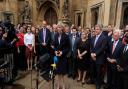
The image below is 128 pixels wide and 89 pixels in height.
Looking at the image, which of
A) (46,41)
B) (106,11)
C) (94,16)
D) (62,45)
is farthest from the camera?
(94,16)

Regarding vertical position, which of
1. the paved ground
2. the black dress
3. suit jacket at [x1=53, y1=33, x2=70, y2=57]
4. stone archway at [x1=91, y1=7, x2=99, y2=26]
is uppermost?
stone archway at [x1=91, y1=7, x2=99, y2=26]

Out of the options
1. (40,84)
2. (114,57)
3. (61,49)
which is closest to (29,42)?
(40,84)

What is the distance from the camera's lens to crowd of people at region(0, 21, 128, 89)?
21.6ft

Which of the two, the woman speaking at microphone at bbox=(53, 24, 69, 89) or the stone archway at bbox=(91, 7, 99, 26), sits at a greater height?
the stone archway at bbox=(91, 7, 99, 26)

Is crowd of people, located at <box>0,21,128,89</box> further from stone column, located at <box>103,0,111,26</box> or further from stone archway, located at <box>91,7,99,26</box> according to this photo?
stone archway, located at <box>91,7,99,26</box>

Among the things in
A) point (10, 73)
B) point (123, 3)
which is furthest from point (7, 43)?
point (123, 3)

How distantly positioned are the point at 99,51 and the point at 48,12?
15370mm

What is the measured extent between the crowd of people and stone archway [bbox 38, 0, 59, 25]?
38.2ft

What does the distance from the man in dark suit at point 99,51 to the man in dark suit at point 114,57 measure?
230 mm

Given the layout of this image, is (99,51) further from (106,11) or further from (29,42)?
(106,11)

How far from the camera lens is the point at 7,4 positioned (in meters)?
21.0

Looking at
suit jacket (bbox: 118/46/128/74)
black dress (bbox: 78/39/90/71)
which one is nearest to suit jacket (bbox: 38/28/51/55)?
black dress (bbox: 78/39/90/71)

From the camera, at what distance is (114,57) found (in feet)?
21.9

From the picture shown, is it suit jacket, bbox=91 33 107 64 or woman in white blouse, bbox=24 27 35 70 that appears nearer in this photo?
suit jacket, bbox=91 33 107 64
